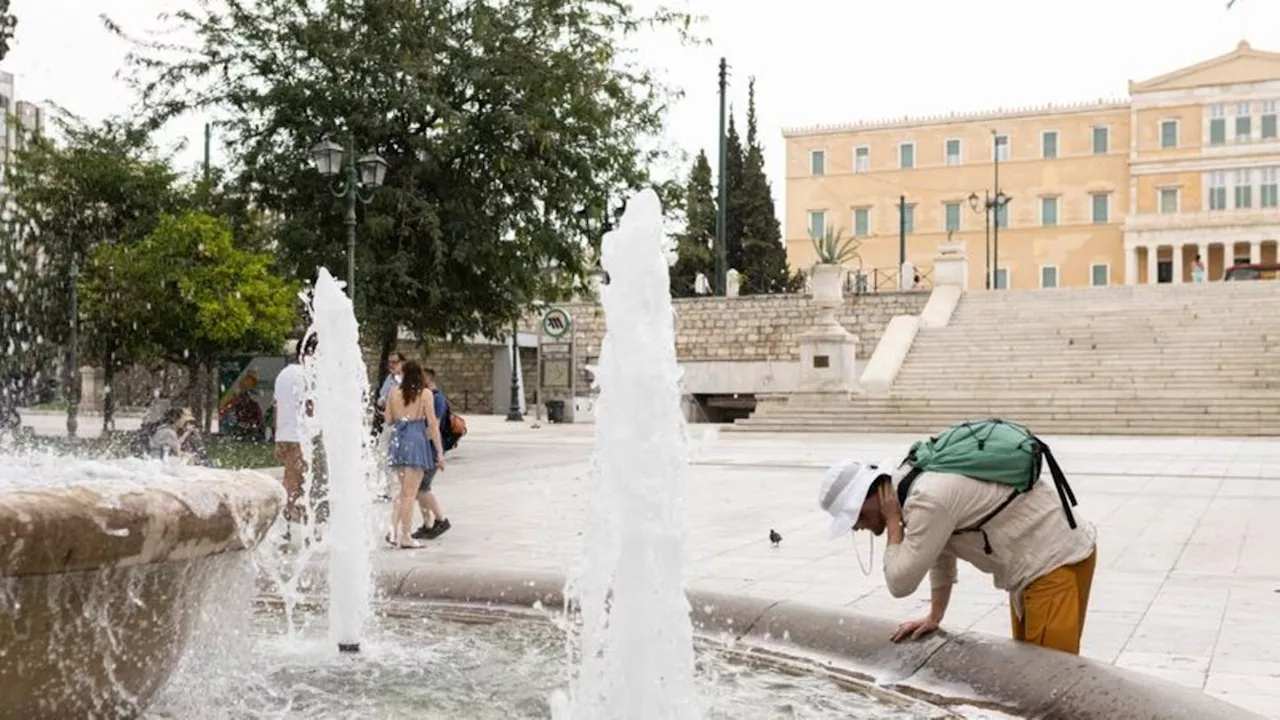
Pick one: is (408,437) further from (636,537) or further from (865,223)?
(865,223)

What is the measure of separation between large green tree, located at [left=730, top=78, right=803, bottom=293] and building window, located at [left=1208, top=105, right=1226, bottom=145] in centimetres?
2037

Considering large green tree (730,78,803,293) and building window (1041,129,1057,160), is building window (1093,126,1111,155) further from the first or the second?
large green tree (730,78,803,293)

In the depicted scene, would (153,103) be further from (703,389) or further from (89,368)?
(703,389)

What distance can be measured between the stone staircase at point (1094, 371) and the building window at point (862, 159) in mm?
31391

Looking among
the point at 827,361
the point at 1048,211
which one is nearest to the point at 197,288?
the point at 827,361

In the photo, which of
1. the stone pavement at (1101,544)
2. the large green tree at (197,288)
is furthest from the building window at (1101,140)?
the large green tree at (197,288)

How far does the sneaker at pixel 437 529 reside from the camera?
908 centimetres

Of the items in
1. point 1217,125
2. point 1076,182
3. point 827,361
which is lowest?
point 827,361

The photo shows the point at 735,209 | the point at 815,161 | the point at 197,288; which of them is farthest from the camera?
the point at 815,161

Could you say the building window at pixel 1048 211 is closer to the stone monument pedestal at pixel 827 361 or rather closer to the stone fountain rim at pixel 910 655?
the stone monument pedestal at pixel 827 361

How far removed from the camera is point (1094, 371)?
25609 mm

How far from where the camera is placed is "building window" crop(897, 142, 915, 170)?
62.2 m

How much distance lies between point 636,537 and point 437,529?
18.9 feet

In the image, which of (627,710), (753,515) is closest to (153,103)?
(753,515)
